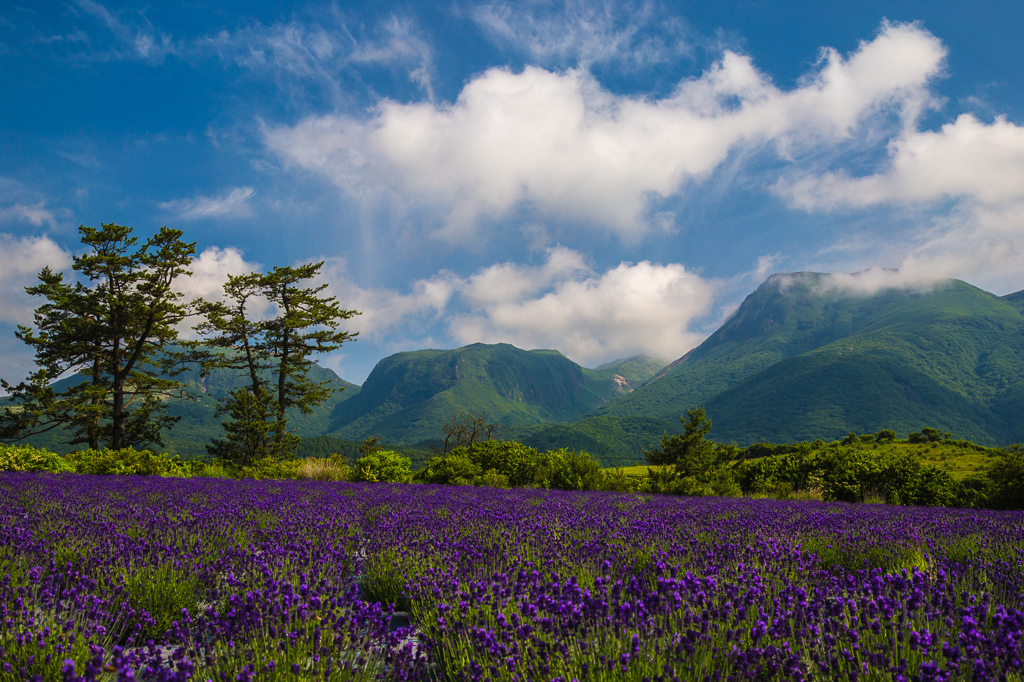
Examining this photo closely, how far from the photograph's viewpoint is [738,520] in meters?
5.66

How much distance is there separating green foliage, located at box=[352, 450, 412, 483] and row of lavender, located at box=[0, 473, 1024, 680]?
37.3ft

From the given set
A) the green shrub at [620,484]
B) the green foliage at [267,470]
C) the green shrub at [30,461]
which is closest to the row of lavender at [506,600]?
the green shrub at [620,484]

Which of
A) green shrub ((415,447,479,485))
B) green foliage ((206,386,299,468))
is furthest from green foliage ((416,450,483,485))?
green foliage ((206,386,299,468))

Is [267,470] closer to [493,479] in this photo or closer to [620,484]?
[493,479]

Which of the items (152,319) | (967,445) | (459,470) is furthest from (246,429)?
(967,445)

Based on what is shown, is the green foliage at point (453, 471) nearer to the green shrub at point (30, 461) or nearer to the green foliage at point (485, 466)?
the green foliage at point (485, 466)

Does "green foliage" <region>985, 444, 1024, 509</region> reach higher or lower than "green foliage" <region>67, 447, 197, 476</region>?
lower

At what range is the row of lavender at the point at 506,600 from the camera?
2076mm

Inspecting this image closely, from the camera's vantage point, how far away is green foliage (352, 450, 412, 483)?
1641 centimetres

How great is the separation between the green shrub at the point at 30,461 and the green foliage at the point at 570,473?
14298mm

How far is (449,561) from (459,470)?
12.4 meters

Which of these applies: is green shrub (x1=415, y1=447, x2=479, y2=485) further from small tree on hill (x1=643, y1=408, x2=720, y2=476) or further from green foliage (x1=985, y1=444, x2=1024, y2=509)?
green foliage (x1=985, y1=444, x2=1024, y2=509)

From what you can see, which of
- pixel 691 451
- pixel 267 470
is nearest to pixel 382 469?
pixel 267 470

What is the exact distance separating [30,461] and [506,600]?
61.3 feet
